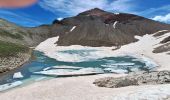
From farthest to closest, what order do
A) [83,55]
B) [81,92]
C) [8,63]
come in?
[83,55] < [8,63] < [81,92]

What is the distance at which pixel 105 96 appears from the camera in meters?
27.0

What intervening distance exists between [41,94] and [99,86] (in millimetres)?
6803

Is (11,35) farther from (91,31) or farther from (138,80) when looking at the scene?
(138,80)

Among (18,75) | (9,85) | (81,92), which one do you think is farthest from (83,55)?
(81,92)

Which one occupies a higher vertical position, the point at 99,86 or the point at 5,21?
the point at 5,21

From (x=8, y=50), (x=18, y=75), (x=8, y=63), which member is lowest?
(x=18, y=75)

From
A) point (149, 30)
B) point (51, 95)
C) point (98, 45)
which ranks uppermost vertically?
point (149, 30)

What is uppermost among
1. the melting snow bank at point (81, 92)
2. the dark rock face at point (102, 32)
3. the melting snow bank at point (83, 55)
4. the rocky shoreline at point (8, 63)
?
the dark rock face at point (102, 32)

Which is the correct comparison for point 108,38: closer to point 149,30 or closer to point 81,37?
point 81,37

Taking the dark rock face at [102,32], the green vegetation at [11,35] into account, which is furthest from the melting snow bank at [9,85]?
the green vegetation at [11,35]

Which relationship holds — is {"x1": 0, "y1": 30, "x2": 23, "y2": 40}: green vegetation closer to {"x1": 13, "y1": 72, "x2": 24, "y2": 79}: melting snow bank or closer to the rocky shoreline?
the rocky shoreline

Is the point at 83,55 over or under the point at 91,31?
under

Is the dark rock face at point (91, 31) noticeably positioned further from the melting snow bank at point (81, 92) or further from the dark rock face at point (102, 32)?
the melting snow bank at point (81, 92)

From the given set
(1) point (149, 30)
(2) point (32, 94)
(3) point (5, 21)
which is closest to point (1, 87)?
(2) point (32, 94)
